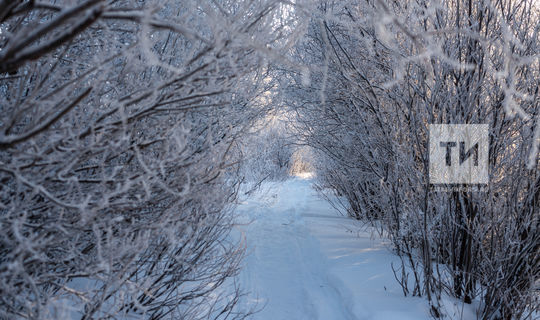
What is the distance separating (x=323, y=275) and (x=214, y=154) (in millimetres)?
3821

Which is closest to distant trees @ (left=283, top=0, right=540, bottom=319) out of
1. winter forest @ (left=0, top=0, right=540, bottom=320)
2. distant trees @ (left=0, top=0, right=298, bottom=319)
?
winter forest @ (left=0, top=0, right=540, bottom=320)

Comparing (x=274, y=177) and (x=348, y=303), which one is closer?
(x=348, y=303)

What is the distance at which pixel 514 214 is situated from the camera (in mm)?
3205

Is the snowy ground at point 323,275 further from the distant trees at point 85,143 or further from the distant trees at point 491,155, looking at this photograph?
the distant trees at point 85,143

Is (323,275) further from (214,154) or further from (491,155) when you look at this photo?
(214,154)

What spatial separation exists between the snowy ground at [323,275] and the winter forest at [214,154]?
0.14 ft

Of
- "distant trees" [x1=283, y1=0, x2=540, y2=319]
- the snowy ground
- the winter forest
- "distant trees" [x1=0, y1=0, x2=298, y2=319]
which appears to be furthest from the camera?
the snowy ground

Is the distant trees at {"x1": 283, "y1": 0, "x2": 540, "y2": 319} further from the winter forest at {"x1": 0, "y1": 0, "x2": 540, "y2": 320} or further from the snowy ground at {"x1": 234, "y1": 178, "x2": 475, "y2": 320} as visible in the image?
the snowy ground at {"x1": 234, "y1": 178, "x2": 475, "y2": 320}

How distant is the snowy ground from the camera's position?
13.4 feet

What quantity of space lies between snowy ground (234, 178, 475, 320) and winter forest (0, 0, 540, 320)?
42 millimetres

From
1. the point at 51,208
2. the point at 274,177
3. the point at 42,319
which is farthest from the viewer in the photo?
the point at 274,177

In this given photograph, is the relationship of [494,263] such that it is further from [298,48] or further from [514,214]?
[298,48]

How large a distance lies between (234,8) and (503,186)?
3.21 metres

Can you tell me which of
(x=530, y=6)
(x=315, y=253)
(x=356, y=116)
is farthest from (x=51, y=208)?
(x=315, y=253)
